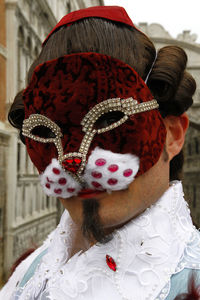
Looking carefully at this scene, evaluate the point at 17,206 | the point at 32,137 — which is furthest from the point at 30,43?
the point at 32,137

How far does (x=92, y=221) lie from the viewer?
807 mm

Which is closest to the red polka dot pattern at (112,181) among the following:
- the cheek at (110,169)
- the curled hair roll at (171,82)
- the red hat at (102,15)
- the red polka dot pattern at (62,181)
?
the cheek at (110,169)

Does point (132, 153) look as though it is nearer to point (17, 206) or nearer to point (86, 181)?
point (86, 181)

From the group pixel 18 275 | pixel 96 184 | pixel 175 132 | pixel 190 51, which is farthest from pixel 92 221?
pixel 190 51

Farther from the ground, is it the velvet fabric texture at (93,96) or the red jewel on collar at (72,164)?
the velvet fabric texture at (93,96)

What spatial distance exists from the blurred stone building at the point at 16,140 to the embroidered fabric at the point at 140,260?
2907 mm

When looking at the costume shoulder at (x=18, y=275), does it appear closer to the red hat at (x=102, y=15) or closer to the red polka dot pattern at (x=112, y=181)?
the red polka dot pattern at (x=112, y=181)

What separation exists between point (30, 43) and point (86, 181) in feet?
15.3

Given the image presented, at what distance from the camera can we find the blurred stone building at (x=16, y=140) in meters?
4.14

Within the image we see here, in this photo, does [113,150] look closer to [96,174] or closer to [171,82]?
[96,174]

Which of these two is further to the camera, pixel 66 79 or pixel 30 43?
pixel 30 43

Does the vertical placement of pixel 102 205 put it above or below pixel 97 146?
below

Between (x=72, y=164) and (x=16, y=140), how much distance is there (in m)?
3.99

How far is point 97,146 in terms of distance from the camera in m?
0.77
